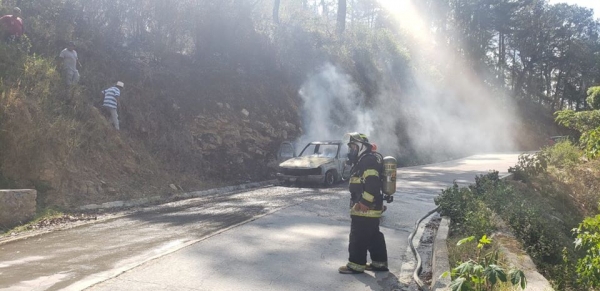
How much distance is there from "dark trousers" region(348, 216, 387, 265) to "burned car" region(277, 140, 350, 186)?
896 centimetres

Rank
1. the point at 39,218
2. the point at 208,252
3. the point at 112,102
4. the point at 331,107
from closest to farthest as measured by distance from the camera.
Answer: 1. the point at 208,252
2. the point at 39,218
3. the point at 112,102
4. the point at 331,107

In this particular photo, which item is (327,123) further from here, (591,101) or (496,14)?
(496,14)

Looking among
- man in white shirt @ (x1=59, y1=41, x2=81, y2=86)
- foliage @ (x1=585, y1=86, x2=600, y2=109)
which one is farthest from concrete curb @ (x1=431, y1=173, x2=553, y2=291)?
foliage @ (x1=585, y1=86, x2=600, y2=109)

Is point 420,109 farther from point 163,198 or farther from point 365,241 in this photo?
point 365,241

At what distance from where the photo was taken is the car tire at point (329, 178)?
15609mm

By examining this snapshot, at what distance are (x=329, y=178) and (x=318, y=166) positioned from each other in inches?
29.9

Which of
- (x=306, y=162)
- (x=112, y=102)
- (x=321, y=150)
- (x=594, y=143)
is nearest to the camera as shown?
(x=594, y=143)

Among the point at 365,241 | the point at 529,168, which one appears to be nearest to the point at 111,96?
the point at 365,241

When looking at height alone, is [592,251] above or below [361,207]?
below

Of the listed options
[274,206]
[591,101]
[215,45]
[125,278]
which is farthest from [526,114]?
[125,278]

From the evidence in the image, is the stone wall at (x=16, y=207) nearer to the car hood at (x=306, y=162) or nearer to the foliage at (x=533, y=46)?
the car hood at (x=306, y=162)

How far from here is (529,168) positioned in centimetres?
1708

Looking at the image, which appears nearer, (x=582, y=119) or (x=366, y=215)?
(x=366, y=215)

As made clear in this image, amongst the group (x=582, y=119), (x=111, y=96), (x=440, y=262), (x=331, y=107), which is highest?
(x=331, y=107)
